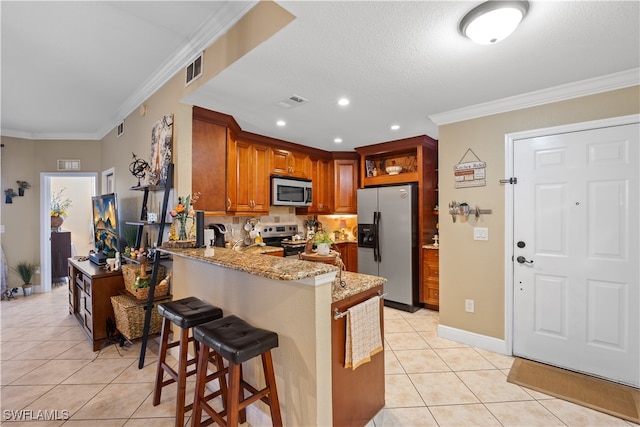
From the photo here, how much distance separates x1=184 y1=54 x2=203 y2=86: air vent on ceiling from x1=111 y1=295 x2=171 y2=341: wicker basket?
2079 millimetres

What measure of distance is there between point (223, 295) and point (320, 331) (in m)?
0.90

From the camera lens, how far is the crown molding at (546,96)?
7.39 ft

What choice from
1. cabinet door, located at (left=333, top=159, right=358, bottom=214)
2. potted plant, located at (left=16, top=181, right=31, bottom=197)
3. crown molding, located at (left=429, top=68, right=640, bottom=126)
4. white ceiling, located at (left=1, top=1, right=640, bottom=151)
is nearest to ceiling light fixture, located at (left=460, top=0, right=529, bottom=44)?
white ceiling, located at (left=1, top=1, right=640, bottom=151)

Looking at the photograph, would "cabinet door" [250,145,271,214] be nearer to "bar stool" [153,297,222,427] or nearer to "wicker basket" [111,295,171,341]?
→ "wicker basket" [111,295,171,341]

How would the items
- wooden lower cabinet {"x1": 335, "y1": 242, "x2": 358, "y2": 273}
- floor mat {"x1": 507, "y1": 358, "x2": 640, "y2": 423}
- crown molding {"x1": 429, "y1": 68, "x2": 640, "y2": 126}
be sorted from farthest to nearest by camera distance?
1. wooden lower cabinet {"x1": 335, "y1": 242, "x2": 358, "y2": 273}
2. crown molding {"x1": 429, "y1": 68, "x2": 640, "y2": 126}
3. floor mat {"x1": 507, "y1": 358, "x2": 640, "y2": 423}

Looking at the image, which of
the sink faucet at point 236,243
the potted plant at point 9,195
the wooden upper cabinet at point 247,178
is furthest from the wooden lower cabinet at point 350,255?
the potted plant at point 9,195

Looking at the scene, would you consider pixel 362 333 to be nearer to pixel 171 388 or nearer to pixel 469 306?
pixel 171 388

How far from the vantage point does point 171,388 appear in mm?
2240

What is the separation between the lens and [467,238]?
119 inches

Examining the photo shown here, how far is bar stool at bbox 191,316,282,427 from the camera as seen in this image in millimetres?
1433

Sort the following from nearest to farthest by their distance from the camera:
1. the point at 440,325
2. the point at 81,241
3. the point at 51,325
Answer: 1. the point at 440,325
2. the point at 51,325
3. the point at 81,241

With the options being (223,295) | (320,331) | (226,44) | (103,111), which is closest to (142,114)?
(103,111)

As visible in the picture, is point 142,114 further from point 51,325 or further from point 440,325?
point 440,325

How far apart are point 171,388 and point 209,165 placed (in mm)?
1985
